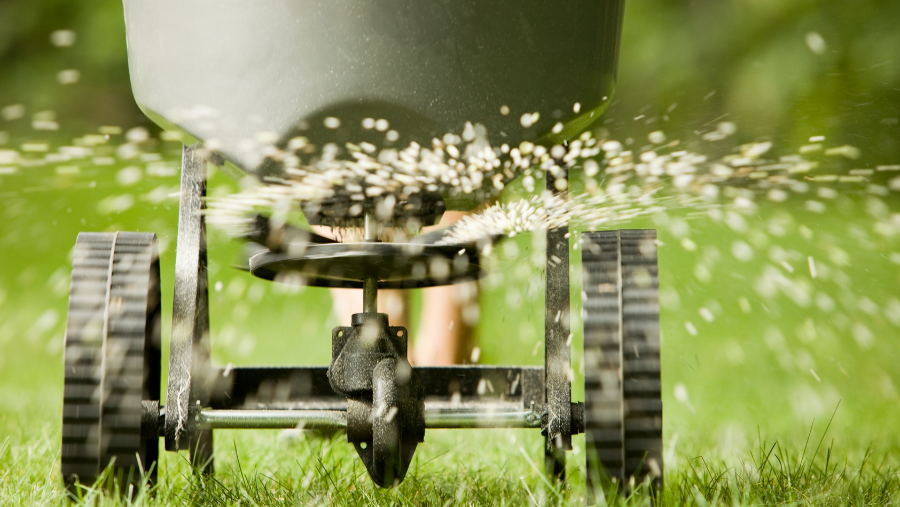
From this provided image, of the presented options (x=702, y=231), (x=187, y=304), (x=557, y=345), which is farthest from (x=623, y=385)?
(x=702, y=231)

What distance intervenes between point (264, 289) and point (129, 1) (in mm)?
2568

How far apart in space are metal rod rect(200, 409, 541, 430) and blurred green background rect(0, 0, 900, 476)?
3.87ft

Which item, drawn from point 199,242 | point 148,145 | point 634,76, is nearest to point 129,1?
point 199,242

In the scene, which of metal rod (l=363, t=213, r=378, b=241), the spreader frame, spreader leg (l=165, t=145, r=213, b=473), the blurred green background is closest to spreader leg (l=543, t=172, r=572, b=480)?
the spreader frame

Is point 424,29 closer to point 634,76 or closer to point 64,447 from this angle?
point 64,447

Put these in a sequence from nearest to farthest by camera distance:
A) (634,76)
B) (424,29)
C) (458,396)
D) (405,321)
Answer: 1. (424,29)
2. (458,396)
3. (405,321)
4. (634,76)

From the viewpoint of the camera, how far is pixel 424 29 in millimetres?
856

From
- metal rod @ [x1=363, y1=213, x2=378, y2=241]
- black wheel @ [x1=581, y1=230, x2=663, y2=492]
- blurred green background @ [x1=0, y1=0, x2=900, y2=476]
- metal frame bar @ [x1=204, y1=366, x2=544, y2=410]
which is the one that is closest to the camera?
black wheel @ [x1=581, y1=230, x2=663, y2=492]

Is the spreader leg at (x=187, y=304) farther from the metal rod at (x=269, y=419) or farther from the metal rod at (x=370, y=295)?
the metal rod at (x=370, y=295)

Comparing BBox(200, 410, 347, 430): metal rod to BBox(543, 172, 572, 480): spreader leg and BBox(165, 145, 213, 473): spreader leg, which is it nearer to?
BBox(165, 145, 213, 473): spreader leg

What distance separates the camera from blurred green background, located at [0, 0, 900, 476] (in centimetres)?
252

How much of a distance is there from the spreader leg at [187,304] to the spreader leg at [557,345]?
1.50 ft

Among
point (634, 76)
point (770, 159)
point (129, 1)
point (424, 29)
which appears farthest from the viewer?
point (770, 159)

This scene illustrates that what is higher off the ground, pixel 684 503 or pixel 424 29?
pixel 424 29
